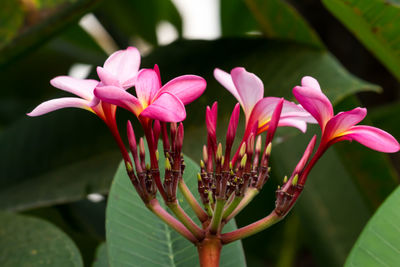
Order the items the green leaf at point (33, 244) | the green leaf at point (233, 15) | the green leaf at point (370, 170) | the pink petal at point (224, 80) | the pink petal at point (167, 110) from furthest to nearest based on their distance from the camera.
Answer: the green leaf at point (233, 15)
the green leaf at point (370, 170)
the green leaf at point (33, 244)
the pink petal at point (224, 80)
the pink petal at point (167, 110)

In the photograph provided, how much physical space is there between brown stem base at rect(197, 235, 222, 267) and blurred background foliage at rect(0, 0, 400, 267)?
26cm

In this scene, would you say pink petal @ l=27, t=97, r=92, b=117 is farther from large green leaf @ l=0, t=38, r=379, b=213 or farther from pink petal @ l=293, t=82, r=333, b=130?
large green leaf @ l=0, t=38, r=379, b=213

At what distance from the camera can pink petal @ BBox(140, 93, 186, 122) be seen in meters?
0.31

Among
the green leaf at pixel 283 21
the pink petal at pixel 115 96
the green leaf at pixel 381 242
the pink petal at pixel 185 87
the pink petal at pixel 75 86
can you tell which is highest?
the green leaf at pixel 283 21

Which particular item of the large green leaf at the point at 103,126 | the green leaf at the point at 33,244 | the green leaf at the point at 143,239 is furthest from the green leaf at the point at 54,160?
the green leaf at the point at 143,239

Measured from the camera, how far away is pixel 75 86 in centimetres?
38

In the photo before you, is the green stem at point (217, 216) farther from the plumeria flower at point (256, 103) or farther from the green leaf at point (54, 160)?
the green leaf at point (54, 160)

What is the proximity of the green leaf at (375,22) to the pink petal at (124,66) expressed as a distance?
39 cm

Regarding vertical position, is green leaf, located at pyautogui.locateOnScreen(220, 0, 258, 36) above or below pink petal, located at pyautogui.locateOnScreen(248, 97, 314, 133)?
above

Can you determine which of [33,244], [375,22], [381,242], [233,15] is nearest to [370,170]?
[375,22]

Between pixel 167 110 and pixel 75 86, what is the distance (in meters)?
0.10

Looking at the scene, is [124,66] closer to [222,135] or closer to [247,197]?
[247,197]

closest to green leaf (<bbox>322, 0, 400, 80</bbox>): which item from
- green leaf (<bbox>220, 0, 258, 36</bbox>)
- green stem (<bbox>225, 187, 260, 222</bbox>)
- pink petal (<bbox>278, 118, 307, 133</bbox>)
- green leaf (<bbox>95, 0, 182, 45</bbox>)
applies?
pink petal (<bbox>278, 118, 307, 133</bbox>)

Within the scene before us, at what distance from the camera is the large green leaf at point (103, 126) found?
0.73 m
